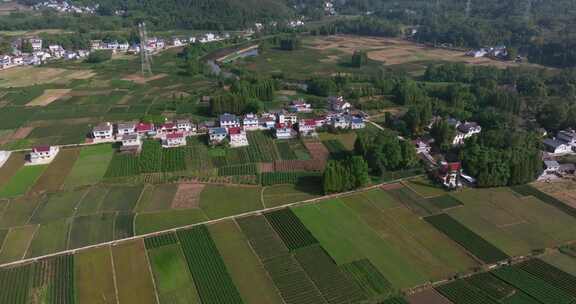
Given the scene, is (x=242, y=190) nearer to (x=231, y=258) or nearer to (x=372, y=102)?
(x=231, y=258)

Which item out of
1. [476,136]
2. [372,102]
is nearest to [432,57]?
[372,102]

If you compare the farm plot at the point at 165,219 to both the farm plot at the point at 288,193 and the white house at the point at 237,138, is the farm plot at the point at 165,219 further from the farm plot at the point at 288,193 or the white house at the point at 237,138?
Answer: the white house at the point at 237,138

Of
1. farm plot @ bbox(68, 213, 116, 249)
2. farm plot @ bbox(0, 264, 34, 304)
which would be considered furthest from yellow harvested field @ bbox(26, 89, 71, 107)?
farm plot @ bbox(0, 264, 34, 304)

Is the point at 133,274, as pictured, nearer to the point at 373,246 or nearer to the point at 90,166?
the point at 373,246

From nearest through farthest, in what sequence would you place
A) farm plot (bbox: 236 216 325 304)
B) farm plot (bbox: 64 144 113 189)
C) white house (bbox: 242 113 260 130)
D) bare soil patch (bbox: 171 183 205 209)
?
farm plot (bbox: 236 216 325 304)
bare soil patch (bbox: 171 183 205 209)
farm plot (bbox: 64 144 113 189)
white house (bbox: 242 113 260 130)

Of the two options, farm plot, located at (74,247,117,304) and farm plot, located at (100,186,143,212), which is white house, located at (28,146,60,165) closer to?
farm plot, located at (100,186,143,212)

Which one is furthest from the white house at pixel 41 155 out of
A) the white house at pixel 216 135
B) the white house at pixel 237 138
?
the white house at pixel 237 138

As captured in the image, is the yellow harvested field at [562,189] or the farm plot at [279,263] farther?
the yellow harvested field at [562,189]
